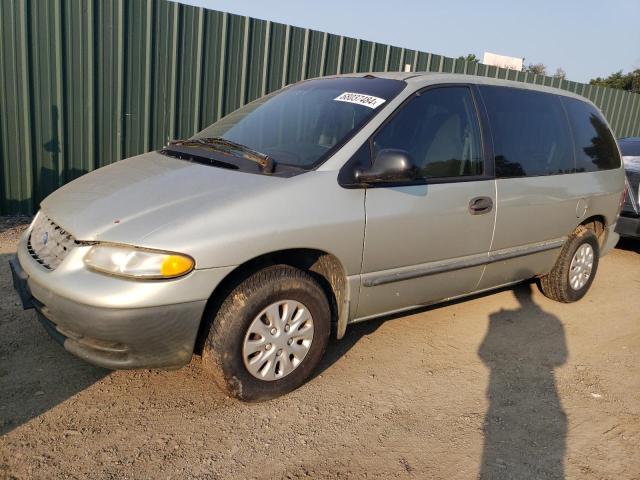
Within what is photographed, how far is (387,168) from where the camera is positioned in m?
3.06

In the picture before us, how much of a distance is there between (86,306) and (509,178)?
2.93 metres

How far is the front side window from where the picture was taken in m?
3.43

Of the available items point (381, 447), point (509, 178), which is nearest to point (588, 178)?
point (509, 178)

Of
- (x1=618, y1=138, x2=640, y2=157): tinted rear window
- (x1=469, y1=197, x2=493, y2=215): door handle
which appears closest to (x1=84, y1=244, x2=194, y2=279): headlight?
(x1=469, y1=197, x2=493, y2=215): door handle

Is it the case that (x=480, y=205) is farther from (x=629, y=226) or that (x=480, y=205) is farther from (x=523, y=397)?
(x=629, y=226)

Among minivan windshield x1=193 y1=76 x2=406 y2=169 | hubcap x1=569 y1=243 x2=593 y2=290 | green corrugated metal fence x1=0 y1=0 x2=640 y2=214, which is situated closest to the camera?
minivan windshield x1=193 y1=76 x2=406 y2=169

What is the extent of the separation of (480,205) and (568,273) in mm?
1649

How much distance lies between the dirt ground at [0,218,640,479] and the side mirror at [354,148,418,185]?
1245 millimetres

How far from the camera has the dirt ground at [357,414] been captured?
8.39 ft

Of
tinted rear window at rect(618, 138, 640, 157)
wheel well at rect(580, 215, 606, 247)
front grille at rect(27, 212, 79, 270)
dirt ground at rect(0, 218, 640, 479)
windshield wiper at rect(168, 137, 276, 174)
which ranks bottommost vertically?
dirt ground at rect(0, 218, 640, 479)

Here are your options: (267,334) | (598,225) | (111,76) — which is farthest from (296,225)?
(111,76)

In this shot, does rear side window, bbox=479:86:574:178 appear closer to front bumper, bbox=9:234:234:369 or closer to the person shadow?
the person shadow

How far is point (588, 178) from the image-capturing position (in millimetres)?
4699

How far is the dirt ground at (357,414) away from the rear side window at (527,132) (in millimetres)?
1338
